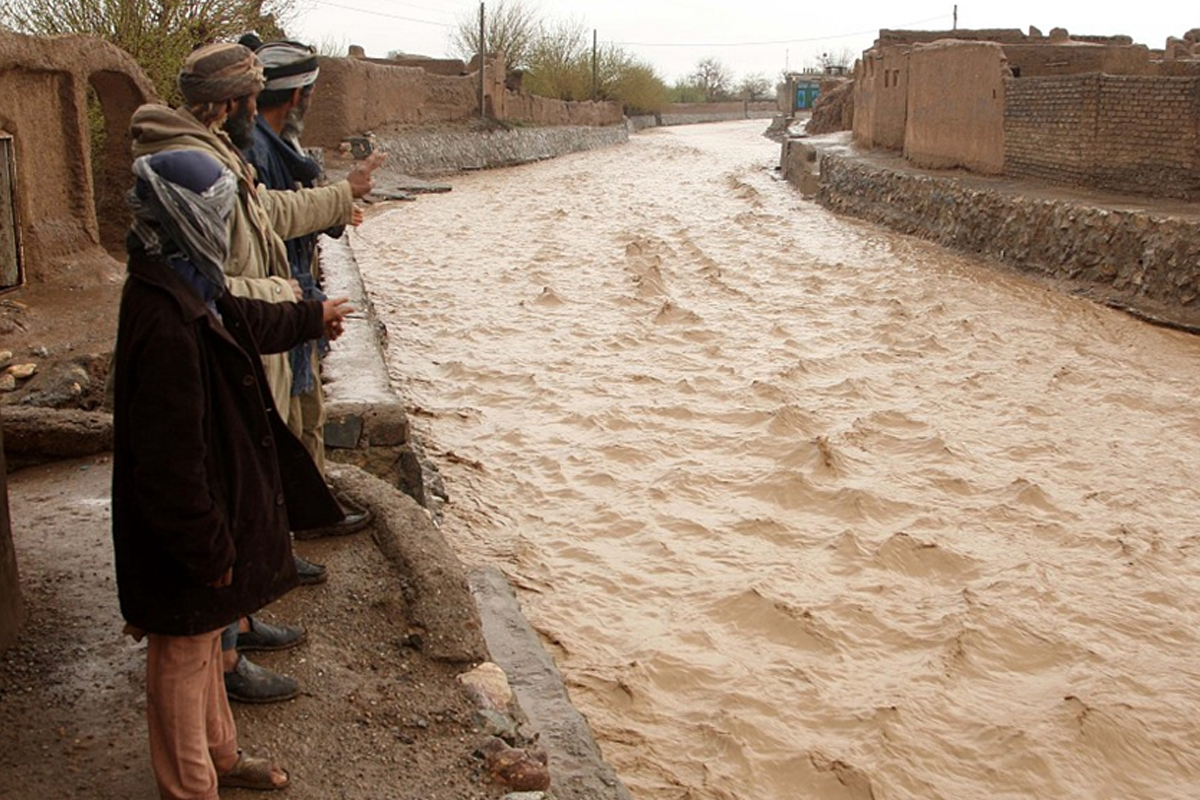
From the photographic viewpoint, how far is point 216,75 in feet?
8.30

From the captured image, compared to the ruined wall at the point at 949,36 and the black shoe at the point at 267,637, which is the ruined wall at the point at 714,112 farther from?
the black shoe at the point at 267,637

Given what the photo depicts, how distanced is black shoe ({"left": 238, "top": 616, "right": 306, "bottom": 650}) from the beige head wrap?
1.24 m

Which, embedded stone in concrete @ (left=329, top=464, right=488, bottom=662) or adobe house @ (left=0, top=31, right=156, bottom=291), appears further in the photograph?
adobe house @ (left=0, top=31, right=156, bottom=291)

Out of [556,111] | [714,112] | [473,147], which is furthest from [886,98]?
[714,112]

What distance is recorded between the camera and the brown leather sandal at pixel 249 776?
234cm

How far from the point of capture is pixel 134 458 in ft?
6.92

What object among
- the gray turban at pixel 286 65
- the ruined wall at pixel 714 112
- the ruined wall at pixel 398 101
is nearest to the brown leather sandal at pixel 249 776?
the gray turban at pixel 286 65

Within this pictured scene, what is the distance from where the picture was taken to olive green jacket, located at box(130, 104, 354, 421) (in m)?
2.40

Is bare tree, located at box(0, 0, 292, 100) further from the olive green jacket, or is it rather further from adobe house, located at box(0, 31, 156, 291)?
the olive green jacket

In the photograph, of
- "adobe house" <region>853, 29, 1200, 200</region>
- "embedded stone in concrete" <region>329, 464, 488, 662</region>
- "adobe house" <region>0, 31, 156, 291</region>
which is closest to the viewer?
"embedded stone in concrete" <region>329, 464, 488, 662</region>

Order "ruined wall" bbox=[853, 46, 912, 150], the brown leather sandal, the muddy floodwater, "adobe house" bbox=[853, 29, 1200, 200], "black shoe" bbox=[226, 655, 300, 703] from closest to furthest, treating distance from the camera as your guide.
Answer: the brown leather sandal, "black shoe" bbox=[226, 655, 300, 703], the muddy floodwater, "adobe house" bbox=[853, 29, 1200, 200], "ruined wall" bbox=[853, 46, 912, 150]

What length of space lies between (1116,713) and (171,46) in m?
9.83

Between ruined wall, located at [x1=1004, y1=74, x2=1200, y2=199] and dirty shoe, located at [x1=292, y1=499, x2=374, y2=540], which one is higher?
ruined wall, located at [x1=1004, y1=74, x2=1200, y2=199]

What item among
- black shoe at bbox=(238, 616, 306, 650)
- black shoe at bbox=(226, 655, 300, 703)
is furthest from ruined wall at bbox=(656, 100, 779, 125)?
black shoe at bbox=(226, 655, 300, 703)
